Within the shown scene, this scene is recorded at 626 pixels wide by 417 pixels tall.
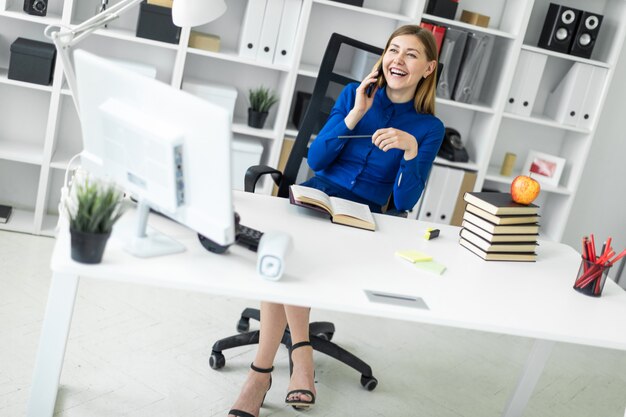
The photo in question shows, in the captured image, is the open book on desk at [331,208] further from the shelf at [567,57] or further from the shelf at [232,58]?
the shelf at [567,57]

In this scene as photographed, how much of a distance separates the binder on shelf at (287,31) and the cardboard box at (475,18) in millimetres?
890

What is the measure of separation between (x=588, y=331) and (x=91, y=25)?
1.62m

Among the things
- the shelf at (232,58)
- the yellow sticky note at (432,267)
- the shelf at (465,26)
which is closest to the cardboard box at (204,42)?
the shelf at (232,58)

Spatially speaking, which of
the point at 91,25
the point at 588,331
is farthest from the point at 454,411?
the point at 91,25

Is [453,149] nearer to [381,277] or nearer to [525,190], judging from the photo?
[525,190]

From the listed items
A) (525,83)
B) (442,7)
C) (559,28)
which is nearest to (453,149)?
(525,83)

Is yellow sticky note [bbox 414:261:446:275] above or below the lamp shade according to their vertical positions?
below

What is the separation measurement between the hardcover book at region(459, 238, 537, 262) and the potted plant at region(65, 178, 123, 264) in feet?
3.81

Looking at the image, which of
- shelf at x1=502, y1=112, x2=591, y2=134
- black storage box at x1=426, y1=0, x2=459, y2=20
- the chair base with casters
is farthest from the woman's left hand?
shelf at x1=502, y1=112, x2=591, y2=134

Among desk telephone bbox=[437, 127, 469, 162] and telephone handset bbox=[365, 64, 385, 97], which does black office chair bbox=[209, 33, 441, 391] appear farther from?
desk telephone bbox=[437, 127, 469, 162]

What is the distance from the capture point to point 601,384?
133 inches

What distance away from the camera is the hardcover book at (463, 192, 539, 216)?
2367 millimetres

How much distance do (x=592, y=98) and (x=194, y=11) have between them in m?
2.65

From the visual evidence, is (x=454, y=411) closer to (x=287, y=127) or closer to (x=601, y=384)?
(x=601, y=384)
